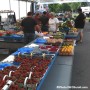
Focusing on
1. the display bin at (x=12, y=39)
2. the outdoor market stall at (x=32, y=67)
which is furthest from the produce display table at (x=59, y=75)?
the display bin at (x=12, y=39)

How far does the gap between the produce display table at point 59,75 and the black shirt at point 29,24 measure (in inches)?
140

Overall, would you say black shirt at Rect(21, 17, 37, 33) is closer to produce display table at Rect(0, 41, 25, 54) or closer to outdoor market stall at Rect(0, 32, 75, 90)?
produce display table at Rect(0, 41, 25, 54)

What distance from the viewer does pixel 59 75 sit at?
275 inches

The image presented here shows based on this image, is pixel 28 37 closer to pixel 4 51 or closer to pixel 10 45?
pixel 10 45

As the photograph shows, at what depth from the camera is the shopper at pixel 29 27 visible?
12.0 m

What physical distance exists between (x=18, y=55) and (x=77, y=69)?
3.24m

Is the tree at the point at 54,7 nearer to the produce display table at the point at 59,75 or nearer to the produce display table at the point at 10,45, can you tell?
the produce display table at the point at 10,45

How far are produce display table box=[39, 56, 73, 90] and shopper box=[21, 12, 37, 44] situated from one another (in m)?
3.56

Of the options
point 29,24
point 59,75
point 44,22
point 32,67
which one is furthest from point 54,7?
point 32,67

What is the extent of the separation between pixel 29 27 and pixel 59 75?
540 cm

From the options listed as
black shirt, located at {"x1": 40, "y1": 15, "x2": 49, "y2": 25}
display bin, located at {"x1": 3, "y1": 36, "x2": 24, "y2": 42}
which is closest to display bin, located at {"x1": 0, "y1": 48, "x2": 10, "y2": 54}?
display bin, located at {"x1": 3, "y1": 36, "x2": 24, "y2": 42}

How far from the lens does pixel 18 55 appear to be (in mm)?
7656

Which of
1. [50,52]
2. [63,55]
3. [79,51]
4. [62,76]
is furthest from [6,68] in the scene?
[79,51]

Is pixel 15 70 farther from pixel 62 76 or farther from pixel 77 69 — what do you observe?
pixel 77 69
